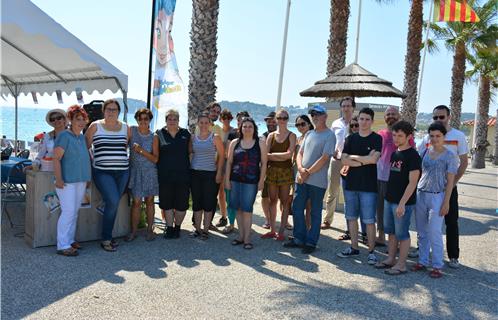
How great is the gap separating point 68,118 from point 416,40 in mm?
13858

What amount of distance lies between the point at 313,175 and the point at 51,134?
3.33 meters

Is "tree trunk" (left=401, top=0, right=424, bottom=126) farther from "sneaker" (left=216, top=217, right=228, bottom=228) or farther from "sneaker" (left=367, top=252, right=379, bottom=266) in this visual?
"sneaker" (left=367, top=252, right=379, bottom=266)

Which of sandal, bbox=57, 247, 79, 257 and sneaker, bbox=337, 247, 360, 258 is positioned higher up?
sneaker, bbox=337, 247, 360, 258

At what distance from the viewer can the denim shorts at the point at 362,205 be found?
16.8 ft

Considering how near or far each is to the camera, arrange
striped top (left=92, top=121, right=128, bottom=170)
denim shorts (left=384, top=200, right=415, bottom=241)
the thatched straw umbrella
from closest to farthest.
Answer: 1. denim shorts (left=384, top=200, right=415, bottom=241)
2. striped top (left=92, top=121, right=128, bottom=170)
3. the thatched straw umbrella

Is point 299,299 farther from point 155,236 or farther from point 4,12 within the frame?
point 4,12

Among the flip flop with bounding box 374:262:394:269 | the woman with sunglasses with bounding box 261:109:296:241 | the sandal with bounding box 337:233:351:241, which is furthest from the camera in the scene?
the sandal with bounding box 337:233:351:241

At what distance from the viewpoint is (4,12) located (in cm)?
519

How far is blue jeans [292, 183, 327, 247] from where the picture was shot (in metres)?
5.45

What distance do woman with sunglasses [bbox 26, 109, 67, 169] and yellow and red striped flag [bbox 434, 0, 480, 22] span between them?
15303 mm

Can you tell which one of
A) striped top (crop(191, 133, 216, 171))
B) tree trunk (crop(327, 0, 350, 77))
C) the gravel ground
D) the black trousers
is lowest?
the gravel ground

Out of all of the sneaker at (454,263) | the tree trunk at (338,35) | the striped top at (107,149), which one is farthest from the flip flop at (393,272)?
the tree trunk at (338,35)

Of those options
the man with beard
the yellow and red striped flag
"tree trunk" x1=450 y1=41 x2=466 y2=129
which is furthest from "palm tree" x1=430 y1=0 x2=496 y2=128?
the man with beard

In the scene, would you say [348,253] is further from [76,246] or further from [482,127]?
[482,127]
